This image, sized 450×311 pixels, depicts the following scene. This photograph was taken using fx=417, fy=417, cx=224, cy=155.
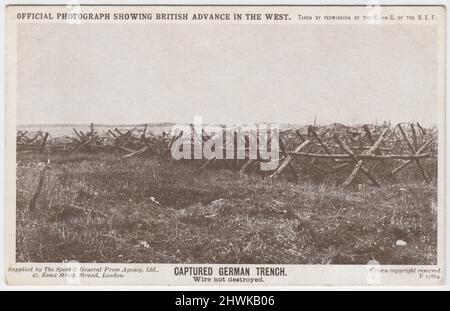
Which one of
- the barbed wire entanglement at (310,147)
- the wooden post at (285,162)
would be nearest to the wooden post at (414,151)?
the barbed wire entanglement at (310,147)

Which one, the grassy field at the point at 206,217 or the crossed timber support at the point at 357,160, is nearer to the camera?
the grassy field at the point at 206,217

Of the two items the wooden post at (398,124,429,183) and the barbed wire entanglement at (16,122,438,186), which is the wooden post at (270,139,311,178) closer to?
the barbed wire entanglement at (16,122,438,186)

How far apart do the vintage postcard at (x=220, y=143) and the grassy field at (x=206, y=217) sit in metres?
0.01

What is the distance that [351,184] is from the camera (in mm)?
3877

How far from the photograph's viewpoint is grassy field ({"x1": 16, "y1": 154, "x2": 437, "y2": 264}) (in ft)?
12.1

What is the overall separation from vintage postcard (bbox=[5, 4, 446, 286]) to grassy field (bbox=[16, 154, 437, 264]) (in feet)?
0.04

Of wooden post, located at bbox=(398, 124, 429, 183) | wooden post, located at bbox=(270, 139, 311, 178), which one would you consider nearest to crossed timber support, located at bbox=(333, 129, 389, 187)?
wooden post, located at bbox=(398, 124, 429, 183)

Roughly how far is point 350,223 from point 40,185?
2813 millimetres

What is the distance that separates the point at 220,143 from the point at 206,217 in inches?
27.3

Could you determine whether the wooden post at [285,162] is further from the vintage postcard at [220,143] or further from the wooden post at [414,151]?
the wooden post at [414,151]

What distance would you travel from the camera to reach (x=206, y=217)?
3738 mm

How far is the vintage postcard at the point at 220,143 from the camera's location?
371 centimetres

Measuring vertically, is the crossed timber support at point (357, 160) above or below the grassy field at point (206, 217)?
above
